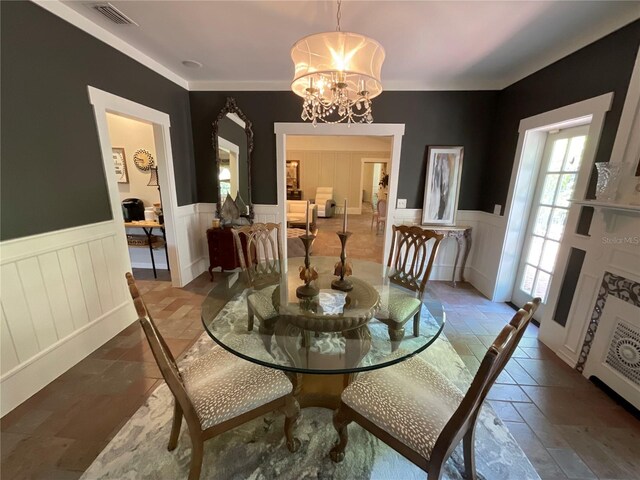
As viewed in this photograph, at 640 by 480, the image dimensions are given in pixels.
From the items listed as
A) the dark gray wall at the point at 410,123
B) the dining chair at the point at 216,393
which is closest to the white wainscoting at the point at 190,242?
the dark gray wall at the point at 410,123

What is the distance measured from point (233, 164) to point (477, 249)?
3455 mm

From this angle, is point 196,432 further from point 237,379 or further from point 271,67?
point 271,67

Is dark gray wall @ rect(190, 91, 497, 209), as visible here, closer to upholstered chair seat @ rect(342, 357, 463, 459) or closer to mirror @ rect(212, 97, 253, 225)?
mirror @ rect(212, 97, 253, 225)

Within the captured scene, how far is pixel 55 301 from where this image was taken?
72.6 inches

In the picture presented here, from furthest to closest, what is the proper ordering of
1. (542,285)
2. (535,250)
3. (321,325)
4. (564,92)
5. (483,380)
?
(535,250)
(542,285)
(564,92)
(321,325)
(483,380)

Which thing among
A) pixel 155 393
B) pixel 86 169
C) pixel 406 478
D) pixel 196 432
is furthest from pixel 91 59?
pixel 406 478

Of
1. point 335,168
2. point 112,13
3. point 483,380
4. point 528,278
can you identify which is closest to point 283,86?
point 112,13

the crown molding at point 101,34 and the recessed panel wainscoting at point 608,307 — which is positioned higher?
the crown molding at point 101,34

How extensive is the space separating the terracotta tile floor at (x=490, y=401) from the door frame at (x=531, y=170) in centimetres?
76

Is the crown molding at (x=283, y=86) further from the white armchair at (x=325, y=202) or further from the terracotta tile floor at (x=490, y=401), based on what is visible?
the white armchair at (x=325, y=202)

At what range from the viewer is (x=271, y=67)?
109 inches

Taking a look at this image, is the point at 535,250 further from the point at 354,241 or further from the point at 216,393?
the point at 354,241

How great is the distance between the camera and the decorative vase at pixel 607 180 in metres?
1.73

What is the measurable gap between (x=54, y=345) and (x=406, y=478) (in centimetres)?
238
